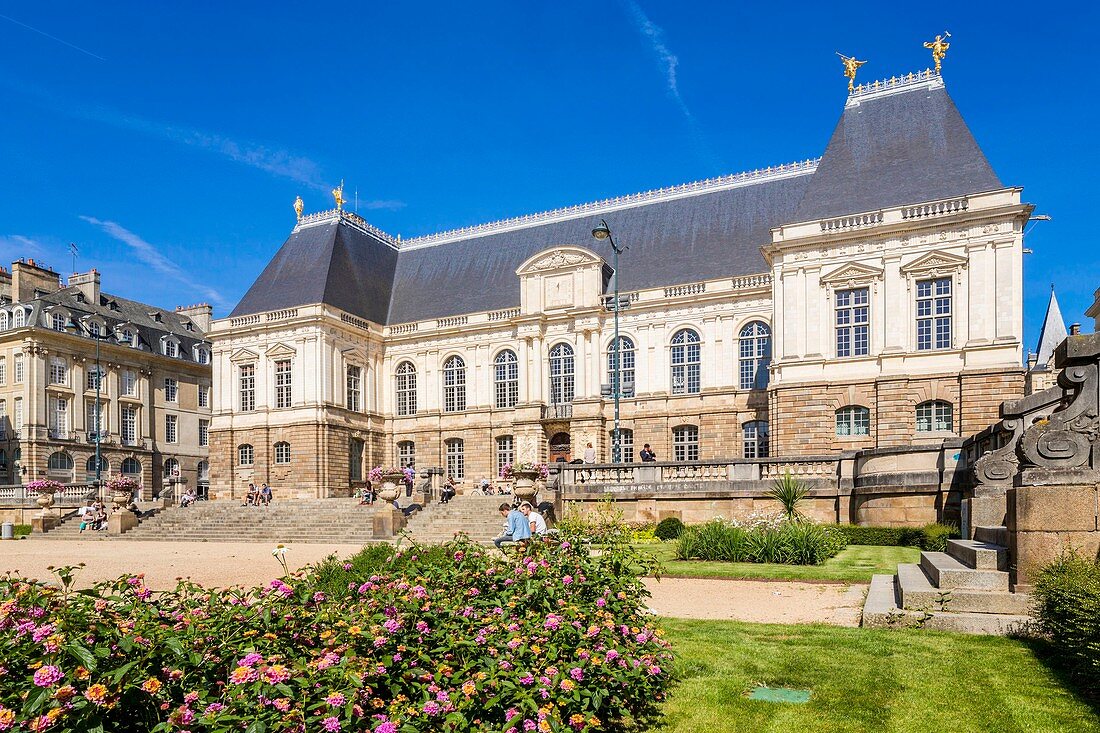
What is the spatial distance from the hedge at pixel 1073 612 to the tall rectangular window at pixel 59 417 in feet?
175

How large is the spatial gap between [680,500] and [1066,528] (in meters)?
15.9

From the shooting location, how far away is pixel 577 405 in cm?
4012

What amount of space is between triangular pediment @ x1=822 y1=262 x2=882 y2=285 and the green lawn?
24478 mm

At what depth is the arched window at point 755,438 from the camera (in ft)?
118

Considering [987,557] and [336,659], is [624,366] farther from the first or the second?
[336,659]

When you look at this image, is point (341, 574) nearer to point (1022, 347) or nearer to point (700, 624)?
point (700, 624)

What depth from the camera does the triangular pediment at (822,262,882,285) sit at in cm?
3003

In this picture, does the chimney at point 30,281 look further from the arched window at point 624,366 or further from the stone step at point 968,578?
the stone step at point 968,578

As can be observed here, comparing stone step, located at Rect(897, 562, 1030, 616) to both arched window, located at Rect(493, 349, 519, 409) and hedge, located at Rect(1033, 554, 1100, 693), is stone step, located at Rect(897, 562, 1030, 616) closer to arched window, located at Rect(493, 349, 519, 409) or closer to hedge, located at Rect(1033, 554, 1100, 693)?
hedge, located at Rect(1033, 554, 1100, 693)

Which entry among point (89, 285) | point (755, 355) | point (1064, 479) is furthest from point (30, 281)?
point (1064, 479)

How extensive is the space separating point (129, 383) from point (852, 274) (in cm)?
4672

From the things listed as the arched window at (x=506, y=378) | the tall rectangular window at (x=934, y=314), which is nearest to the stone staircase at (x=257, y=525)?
the arched window at (x=506, y=378)

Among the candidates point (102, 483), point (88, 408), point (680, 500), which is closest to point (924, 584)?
point (680, 500)

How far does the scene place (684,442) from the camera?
3841cm
